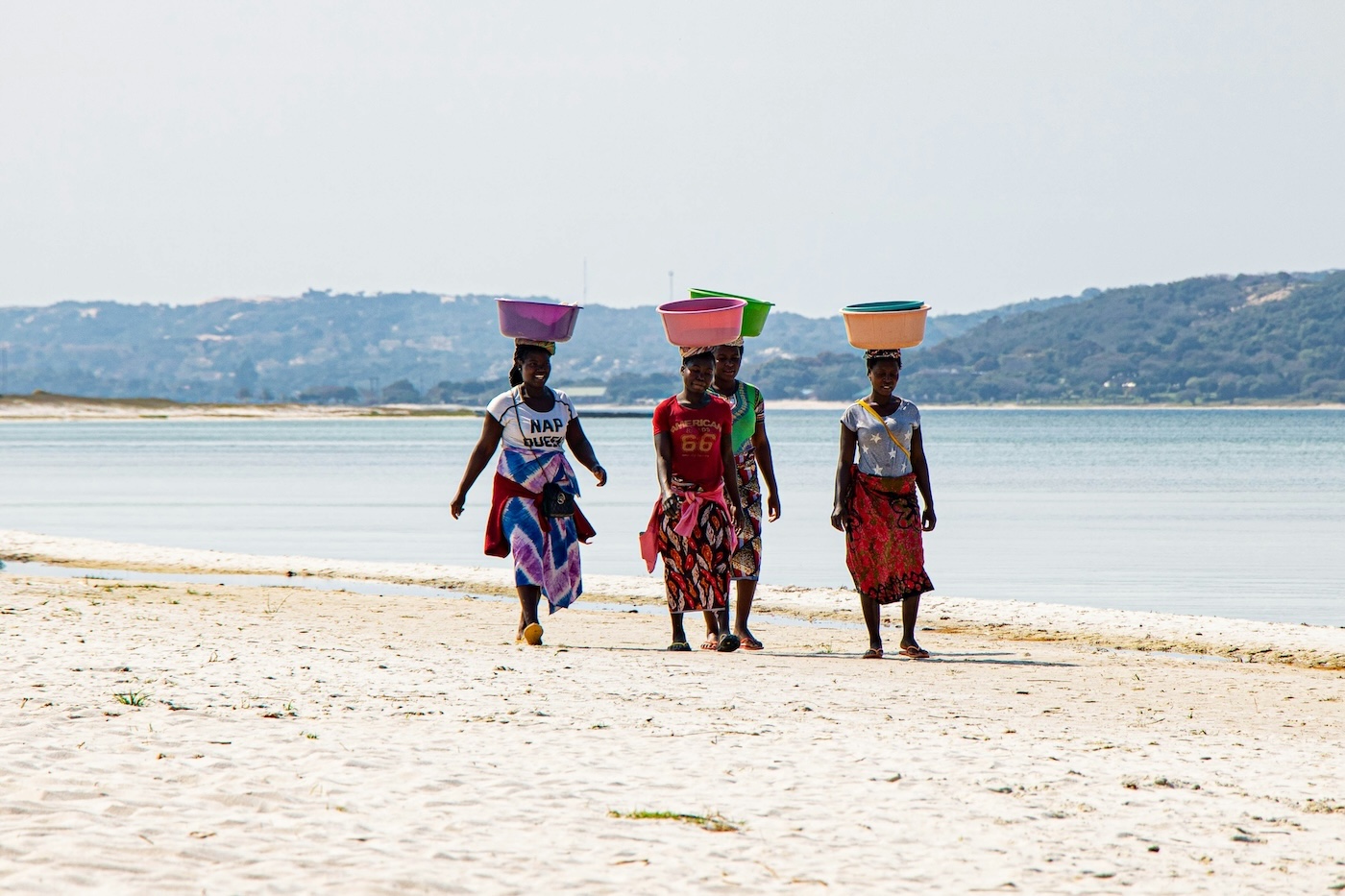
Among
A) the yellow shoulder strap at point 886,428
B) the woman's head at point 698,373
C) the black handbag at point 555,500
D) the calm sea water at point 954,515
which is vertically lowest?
the calm sea water at point 954,515

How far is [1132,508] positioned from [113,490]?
21.5 m

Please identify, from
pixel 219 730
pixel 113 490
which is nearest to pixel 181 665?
pixel 219 730

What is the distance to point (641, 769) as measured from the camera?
568 centimetres

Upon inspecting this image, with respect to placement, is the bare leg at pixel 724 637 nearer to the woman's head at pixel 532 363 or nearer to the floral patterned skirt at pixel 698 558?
the floral patterned skirt at pixel 698 558

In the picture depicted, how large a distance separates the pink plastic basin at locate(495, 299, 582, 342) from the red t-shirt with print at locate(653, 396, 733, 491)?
849mm

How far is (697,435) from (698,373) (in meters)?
0.36

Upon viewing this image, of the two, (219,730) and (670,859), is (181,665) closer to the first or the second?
(219,730)

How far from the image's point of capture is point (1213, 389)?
19225 cm

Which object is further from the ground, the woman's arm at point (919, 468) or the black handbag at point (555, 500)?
the woman's arm at point (919, 468)

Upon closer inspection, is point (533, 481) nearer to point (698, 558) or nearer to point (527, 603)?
point (527, 603)

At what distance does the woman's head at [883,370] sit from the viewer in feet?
28.8

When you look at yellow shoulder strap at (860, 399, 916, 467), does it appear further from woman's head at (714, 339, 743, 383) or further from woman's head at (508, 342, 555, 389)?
woman's head at (508, 342, 555, 389)

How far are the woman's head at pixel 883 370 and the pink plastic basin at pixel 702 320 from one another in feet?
2.61

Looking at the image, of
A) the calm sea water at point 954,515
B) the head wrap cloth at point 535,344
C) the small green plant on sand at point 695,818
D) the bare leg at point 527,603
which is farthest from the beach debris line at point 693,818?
the calm sea water at point 954,515
